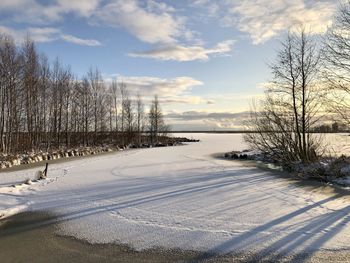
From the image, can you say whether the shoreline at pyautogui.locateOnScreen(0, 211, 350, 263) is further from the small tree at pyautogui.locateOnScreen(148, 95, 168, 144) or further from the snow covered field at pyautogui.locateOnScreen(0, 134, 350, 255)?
the small tree at pyautogui.locateOnScreen(148, 95, 168, 144)

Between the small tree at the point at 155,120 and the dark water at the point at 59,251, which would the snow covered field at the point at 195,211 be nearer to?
the dark water at the point at 59,251

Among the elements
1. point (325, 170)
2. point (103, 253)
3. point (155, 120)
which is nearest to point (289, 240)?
point (103, 253)

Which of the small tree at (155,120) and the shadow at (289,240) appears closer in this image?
the shadow at (289,240)

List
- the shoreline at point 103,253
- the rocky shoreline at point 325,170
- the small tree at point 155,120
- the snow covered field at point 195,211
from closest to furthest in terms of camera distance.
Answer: the shoreline at point 103,253
the snow covered field at point 195,211
the rocky shoreline at point 325,170
the small tree at point 155,120

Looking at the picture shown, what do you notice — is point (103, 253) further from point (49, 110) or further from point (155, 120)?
point (155, 120)

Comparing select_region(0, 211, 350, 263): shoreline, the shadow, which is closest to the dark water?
select_region(0, 211, 350, 263): shoreline

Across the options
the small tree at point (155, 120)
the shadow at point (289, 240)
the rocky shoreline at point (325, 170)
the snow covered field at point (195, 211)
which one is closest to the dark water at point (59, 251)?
the snow covered field at point (195, 211)

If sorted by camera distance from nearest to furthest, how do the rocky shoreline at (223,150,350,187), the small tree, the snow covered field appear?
the snow covered field
the rocky shoreline at (223,150,350,187)
the small tree

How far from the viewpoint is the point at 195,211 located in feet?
27.2

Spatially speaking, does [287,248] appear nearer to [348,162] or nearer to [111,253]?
[111,253]

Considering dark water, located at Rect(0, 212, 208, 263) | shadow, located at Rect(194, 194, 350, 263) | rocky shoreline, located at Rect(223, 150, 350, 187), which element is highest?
rocky shoreline, located at Rect(223, 150, 350, 187)

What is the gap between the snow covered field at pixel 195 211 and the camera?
6.21 meters

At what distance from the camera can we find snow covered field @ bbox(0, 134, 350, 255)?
20.4 ft

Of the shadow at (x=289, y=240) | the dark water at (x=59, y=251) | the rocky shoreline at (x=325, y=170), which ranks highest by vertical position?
the rocky shoreline at (x=325, y=170)
